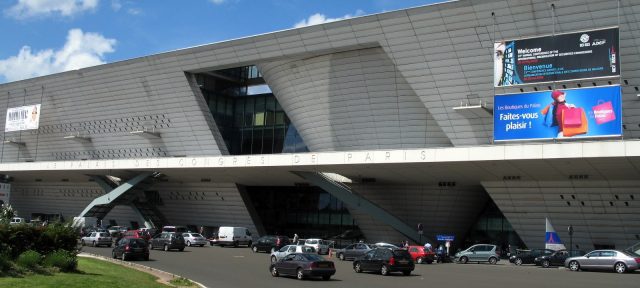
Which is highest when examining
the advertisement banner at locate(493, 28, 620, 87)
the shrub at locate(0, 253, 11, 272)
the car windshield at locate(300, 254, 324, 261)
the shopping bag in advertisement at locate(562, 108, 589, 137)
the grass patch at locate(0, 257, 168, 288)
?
the advertisement banner at locate(493, 28, 620, 87)

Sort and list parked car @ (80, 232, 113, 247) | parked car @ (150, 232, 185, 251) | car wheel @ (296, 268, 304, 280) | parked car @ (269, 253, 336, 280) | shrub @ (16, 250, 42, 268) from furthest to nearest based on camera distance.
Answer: parked car @ (80, 232, 113, 247), parked car @ (150, 232, 185, 251), car wheel @ (296, 268, 304, 280), parked car @ (269, 253, 336, 280), shrub @ (16, 250, 42, 268)

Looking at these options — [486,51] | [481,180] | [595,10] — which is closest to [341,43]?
[486,51]

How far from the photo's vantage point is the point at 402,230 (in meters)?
47.5

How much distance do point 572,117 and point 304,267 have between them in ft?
72.0

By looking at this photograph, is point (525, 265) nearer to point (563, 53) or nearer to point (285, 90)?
point (563, 53)

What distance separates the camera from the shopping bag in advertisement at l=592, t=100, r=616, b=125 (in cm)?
3700

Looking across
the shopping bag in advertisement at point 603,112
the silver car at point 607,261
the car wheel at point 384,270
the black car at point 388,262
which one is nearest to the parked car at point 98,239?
the black car at point 388,262

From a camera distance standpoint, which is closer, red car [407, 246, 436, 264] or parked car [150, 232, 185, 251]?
red car [407, 246, 436, 264]

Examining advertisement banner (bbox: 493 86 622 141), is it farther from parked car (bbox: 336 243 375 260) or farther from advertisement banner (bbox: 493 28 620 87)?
parked car (bbox: 336 243 375 260)

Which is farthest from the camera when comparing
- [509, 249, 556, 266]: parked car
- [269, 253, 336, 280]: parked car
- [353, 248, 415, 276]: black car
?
[509, 249, 556, 266]: parked car

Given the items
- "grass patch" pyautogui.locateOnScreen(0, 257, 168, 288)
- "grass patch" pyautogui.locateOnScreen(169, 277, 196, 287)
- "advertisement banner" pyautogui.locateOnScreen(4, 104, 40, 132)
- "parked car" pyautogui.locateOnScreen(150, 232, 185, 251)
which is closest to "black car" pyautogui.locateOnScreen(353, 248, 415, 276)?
"grass patch" pyautogui.locateOnScreen(169, 277, 196, 287)

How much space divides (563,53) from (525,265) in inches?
527

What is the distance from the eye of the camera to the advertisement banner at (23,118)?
229 feet

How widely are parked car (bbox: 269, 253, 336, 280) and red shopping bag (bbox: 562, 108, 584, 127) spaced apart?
2058 cm
